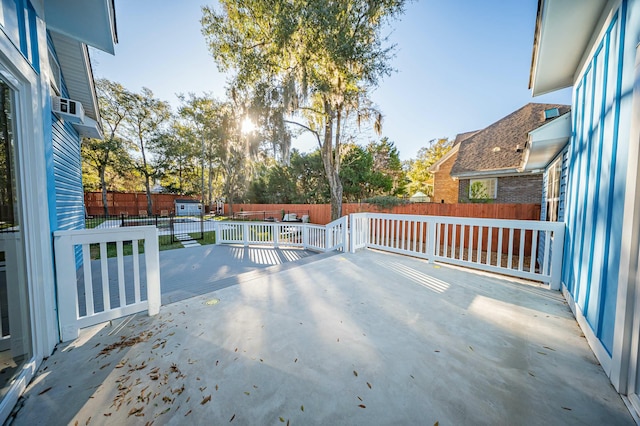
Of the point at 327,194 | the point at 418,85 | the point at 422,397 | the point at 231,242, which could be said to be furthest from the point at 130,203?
the point at 422,397

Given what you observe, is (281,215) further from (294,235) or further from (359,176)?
(294,235)

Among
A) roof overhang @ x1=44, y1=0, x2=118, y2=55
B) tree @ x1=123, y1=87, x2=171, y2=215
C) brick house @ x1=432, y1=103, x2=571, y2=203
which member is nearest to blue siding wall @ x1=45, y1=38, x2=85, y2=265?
roof overhang @ x1=44, y1=0, x2=118, y2=55

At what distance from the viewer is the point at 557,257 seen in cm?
293

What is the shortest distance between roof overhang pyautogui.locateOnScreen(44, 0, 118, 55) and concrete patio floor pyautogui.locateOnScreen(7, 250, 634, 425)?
3.36 metres

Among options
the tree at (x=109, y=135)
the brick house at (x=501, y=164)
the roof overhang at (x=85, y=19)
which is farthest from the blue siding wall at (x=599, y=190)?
the tree at (x=109, y=135)

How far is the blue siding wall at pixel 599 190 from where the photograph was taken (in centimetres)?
162

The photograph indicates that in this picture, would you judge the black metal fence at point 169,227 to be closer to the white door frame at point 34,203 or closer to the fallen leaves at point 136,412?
the white door frame at point 34,203

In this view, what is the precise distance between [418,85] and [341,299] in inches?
337

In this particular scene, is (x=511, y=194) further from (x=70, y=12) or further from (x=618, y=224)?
(x=70, y=12)

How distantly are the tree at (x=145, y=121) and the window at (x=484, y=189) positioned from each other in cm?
2386

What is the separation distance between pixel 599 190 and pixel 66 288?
15.5 ft

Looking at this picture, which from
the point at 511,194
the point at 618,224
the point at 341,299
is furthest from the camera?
the point at 511,194

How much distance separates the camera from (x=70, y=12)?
241 centimetres

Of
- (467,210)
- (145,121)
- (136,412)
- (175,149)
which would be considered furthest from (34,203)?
(145,121)
